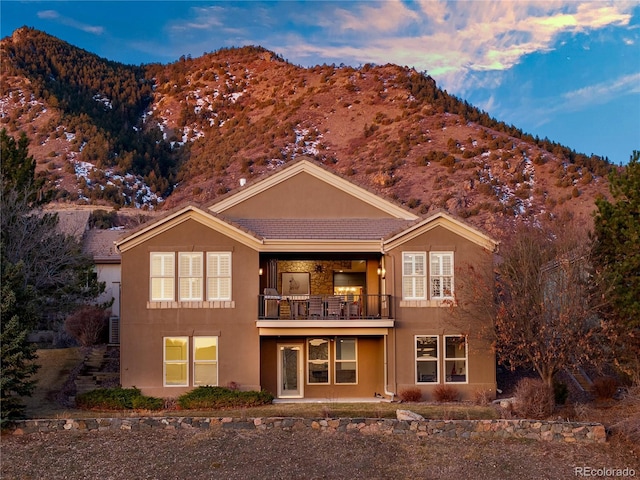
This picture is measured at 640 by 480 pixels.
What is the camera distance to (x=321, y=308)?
26734 mm

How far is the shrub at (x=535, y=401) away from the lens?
878 inches

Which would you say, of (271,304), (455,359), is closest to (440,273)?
(455,359)

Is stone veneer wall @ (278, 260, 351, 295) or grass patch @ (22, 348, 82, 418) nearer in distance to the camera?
grass patch @ (22, 348, 82, 418)

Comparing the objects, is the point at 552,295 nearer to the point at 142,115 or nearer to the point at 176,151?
the point at 176,151

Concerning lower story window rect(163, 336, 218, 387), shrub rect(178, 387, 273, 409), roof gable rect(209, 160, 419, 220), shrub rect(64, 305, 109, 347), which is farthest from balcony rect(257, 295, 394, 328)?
shrub rect(64, 305, 109, 347)

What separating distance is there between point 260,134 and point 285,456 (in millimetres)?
63422

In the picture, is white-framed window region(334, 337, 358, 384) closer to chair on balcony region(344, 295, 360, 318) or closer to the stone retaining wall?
chair on balcony region(344, 295, 360, 318)

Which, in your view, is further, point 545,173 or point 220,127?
point 220,127

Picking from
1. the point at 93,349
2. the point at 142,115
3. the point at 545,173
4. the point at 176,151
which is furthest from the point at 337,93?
the point at 93,349

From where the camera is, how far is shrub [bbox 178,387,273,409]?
24297 mm

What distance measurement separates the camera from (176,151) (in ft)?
281

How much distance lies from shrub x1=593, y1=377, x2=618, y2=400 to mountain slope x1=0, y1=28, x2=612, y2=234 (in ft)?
86.6

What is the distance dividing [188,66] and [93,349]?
274ft

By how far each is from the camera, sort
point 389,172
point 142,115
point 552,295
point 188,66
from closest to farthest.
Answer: point 552,295
point 389,172
point 142,115
point 188,66
